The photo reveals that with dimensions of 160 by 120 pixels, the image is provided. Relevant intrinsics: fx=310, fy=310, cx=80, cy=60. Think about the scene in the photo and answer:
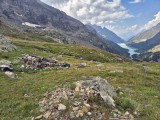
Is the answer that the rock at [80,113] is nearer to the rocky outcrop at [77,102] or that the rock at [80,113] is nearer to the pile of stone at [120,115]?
the rocky outcrop at [77,102]

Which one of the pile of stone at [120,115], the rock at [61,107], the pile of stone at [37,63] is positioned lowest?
the pile of stone at [120,115]

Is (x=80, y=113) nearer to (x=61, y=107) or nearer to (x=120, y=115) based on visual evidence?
(x=61, y=107)

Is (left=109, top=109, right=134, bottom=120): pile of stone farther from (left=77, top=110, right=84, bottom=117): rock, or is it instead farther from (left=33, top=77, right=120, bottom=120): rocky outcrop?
(left=77, top=110, right=84, bottom=117): rock

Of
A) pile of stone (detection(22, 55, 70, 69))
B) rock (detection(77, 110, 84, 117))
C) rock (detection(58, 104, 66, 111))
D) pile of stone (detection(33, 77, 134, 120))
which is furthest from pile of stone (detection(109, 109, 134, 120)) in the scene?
pile of stone (detection(22, 55, 70, 69))

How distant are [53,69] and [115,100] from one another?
2297 centimetres

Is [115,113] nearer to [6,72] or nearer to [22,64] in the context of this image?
[6,72]

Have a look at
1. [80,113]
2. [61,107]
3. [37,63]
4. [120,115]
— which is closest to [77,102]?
[61,107]

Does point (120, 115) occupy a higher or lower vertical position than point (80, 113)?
lower

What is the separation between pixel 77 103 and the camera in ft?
65.8

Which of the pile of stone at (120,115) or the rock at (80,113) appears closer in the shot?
the rock at (80,113)

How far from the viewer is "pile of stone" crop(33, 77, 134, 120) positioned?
19.1 meters

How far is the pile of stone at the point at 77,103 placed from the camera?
19119mm

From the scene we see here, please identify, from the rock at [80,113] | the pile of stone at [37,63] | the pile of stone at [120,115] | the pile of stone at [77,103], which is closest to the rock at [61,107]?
the pile of stone at [77,103]

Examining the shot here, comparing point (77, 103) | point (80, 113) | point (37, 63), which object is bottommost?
point (80, 113)
